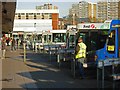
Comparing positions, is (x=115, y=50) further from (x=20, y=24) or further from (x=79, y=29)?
(x=20, y=24)

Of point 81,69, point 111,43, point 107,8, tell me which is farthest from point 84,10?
point 81,69

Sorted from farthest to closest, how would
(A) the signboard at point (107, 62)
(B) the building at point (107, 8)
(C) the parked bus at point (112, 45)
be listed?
(B) the building at point (107, 8), (C) the parked bus at point (112, 45), (A) the signboard at point (107, 62)

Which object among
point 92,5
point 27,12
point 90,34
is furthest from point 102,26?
point 27,12

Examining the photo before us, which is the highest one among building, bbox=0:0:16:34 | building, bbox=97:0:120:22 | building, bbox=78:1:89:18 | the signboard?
building, bbox=78:1:89:18

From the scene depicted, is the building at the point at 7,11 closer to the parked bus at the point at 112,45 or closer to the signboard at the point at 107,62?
the parked bus at the point at 112,45

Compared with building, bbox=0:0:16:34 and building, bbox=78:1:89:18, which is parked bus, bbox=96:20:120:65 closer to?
building, bbox=0:0:16:34

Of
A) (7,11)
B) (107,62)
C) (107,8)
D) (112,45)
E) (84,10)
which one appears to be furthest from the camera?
(84,10)

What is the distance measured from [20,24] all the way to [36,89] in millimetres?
79471

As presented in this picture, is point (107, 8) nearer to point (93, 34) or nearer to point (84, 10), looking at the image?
point (84, 10)

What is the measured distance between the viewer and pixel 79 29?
21547mm

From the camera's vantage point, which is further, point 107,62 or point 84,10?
point 84,10

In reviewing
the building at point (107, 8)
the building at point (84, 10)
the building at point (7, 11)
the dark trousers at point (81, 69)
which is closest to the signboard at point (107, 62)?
the dark trousers at point (81, 69)

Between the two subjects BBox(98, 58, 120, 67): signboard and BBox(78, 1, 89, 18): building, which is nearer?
BBox(98, 58, 120, 67): signboard

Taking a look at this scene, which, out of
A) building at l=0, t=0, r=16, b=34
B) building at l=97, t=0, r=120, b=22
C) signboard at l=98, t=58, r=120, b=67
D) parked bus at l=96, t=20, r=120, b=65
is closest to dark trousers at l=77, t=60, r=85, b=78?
parked bus at l=96, t=20, r=120, b=65
